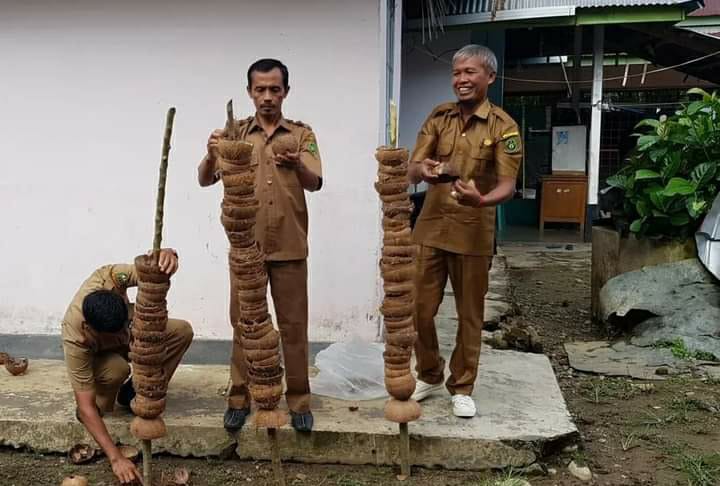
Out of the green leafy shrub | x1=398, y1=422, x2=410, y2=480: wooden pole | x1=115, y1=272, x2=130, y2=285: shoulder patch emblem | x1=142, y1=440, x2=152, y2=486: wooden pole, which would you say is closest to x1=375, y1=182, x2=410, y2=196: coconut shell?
x1=398, y1=422, x2=410, y2=480: wooden pole

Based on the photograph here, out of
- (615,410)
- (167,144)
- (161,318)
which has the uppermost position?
(167,144)

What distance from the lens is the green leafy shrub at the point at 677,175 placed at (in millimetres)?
5754

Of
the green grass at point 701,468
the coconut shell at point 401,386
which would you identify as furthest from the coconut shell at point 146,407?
the green grass at point 701,468

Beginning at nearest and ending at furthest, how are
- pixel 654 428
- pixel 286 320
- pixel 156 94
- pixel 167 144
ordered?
pixel 167 144 → pixel 286 320 → pixel 654 428 → pixel 156 94

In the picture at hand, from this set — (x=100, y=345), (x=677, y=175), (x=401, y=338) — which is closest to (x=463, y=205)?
(x=401, y=338)

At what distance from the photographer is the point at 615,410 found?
4.37 metres

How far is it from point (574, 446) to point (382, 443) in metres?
1.03

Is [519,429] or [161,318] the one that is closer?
[161,318]

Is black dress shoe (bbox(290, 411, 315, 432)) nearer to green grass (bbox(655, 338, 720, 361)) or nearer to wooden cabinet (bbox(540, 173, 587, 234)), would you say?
green grass (bbox(655, 338, 720, 361))

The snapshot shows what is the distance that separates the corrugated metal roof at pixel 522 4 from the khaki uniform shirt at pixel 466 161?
441 cm

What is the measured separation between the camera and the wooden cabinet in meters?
11.3

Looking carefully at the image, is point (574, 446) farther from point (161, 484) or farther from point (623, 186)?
point (623, 186)

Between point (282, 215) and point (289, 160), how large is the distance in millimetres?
334

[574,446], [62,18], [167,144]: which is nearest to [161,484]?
[167,144]
